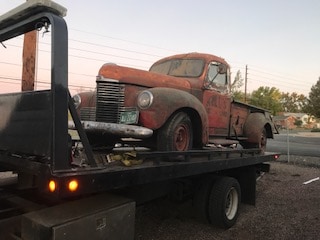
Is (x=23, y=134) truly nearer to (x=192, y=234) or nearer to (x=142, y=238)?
(x=142, y=238)

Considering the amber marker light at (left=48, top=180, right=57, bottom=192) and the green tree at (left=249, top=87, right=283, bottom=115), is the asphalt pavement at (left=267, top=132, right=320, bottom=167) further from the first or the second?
the green tree at (left=249, top=87, right=283, bottom=115)

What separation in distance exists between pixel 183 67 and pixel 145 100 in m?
Answer: 2.29

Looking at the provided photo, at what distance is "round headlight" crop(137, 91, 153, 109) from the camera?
4411mm

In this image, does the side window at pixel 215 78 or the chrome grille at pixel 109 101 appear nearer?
the chrome grille at pixel 109 101

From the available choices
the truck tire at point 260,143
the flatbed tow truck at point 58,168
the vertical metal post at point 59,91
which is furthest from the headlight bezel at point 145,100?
the truck tire at point 260,143

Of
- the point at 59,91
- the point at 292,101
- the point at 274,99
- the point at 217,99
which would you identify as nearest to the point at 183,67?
the point at 217,99

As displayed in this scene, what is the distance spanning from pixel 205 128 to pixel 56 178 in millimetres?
2979

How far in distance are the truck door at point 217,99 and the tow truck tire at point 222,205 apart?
135cm

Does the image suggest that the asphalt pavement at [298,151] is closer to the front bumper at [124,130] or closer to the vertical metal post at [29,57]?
the front bumper at [124,130]

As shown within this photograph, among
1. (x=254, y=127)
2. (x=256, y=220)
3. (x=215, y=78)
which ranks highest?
(x=215, y=78)

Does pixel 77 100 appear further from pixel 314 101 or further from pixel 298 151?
pixel 314 101

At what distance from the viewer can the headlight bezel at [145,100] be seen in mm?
4410

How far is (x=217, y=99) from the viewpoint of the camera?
6383 millimetres

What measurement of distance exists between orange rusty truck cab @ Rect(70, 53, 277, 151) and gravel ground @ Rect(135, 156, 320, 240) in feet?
3.86
